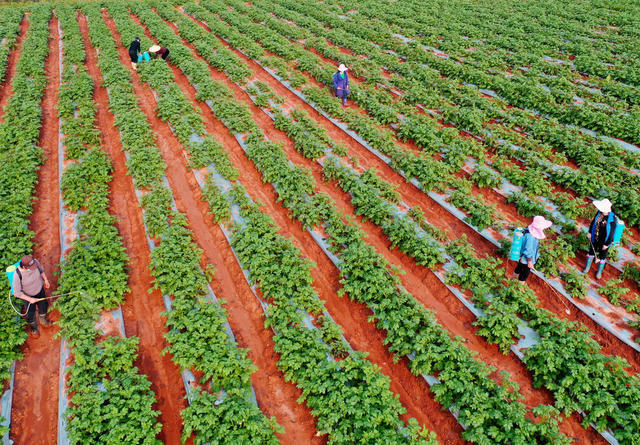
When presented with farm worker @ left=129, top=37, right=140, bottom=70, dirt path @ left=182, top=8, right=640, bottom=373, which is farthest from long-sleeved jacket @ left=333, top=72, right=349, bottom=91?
farm worker @ left=129, top=37, right=140, bottom=70

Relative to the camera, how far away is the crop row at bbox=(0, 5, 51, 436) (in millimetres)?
7172

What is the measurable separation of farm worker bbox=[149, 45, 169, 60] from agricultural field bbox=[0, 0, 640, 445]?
0.99 meters

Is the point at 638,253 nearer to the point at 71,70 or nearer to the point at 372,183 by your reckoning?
the point at 372,183

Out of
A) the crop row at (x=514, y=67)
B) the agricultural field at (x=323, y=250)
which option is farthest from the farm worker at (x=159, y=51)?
the crop row at (x=514, y=67)

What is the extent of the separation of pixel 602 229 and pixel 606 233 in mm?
99

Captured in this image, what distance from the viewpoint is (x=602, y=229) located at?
293 inches

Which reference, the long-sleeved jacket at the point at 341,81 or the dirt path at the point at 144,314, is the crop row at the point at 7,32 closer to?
the dirt path at the point at 144,314

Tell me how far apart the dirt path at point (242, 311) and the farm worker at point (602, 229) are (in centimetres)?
636

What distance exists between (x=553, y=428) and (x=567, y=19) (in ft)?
82.5

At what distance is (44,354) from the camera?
723cm

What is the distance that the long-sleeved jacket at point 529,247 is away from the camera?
7168 mm

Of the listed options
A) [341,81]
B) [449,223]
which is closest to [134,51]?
[341,81]

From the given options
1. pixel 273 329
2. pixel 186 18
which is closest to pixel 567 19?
pixel 186 18

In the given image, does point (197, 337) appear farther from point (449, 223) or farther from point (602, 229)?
point (602, 229)
